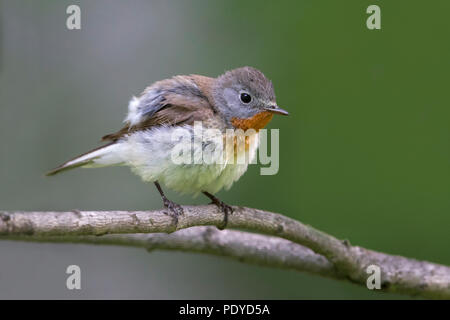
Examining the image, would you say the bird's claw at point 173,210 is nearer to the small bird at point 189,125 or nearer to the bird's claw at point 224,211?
the small bird at point 189,125

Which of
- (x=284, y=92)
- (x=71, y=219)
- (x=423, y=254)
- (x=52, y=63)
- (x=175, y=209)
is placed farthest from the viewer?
(x=52, y=63)

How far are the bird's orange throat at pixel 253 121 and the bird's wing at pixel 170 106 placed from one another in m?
0.21

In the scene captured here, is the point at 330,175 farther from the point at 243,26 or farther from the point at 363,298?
the point at 243,26

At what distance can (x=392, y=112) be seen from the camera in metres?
5.70

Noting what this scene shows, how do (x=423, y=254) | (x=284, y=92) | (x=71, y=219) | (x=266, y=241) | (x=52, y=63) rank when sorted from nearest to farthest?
(x=71, y=219)
(x=266, y=241)
(x=423, y=254)
(x=284, y=92)
(x=52, y=63)

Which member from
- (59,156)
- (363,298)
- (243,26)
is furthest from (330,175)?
(59,156)

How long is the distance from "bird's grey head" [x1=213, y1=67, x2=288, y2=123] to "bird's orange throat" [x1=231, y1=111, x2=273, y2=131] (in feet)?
0.08

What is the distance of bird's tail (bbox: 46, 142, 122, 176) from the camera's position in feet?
14.3

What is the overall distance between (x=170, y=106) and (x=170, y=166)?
55cm

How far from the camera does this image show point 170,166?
3924 mm

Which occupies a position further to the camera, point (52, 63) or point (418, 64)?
point (52, 63)

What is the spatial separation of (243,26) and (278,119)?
134 centimetres

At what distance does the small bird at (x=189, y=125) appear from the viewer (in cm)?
398

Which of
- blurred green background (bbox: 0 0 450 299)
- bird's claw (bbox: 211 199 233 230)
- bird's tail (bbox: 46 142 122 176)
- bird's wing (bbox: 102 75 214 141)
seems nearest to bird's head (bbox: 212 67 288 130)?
bird's wing (bbox: 102 75 214 141)
